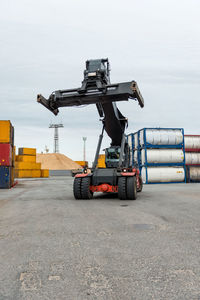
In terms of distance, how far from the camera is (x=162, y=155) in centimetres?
2409

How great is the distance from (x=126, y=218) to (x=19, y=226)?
2.84 metres

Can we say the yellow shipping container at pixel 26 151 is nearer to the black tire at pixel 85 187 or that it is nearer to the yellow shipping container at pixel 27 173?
the yellow shipping container at pixel 27 173

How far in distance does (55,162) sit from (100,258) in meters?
88.2

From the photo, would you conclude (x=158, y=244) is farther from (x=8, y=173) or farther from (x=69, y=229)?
(x=8, y=173)

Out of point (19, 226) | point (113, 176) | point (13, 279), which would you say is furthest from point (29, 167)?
point (13, 279)

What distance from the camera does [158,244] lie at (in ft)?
15.0

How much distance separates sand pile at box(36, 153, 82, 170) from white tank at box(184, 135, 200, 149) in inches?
2566

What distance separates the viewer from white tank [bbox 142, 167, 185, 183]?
2391cm

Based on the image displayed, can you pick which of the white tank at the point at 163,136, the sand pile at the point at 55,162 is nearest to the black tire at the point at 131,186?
the white tank at the point at 163,136

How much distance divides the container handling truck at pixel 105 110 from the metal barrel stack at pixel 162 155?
11895 millimetres

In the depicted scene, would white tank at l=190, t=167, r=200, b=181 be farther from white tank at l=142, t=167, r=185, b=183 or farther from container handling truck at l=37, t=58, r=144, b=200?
container handling truck at l=37, t=58, r=144, b=200

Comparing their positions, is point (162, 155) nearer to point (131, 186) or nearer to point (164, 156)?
point (164, 156)

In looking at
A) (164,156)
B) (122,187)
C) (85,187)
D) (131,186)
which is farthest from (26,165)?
(131,186)

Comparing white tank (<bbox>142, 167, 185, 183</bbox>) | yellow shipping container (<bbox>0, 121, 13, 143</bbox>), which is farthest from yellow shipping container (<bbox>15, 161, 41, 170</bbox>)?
white tank (<bbox>142, 167, 185, 183</bbox>)
